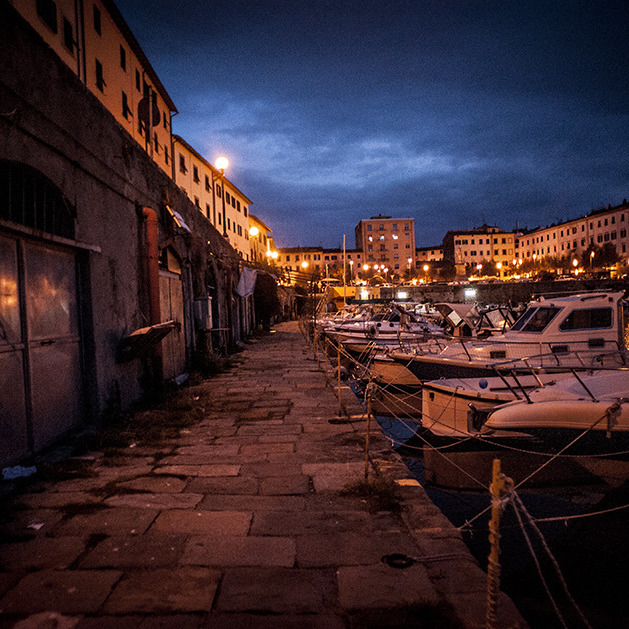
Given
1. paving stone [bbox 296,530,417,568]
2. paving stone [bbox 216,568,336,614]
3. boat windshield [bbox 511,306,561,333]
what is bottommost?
paving stone [bbox 296,530,417,568]

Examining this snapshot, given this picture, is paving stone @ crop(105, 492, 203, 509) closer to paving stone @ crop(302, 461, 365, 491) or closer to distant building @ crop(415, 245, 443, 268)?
paving stone @ crop(302, 461, 365, 491)

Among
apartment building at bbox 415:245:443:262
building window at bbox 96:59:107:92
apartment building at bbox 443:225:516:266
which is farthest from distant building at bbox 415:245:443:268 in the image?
building window at bbox 96:59:107:92

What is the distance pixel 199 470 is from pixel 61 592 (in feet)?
6.98

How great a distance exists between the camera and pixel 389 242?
3723 inches

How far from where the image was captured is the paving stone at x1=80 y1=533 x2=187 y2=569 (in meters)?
2.95

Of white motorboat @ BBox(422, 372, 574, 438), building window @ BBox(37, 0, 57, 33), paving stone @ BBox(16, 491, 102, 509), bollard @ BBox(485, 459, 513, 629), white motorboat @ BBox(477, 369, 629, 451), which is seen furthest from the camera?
building window @ BBox(37, 0, 57, 33)

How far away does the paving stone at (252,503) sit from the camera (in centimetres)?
380

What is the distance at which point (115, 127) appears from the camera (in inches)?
265

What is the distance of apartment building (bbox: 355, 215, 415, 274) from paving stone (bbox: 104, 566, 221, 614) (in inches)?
3658

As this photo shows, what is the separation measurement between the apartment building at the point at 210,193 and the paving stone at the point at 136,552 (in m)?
22.9

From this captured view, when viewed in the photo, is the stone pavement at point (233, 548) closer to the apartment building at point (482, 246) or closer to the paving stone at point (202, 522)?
the paving stone at point (202, 522)

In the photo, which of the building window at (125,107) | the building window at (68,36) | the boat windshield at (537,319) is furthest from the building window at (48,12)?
the boat windshield at (537,319)

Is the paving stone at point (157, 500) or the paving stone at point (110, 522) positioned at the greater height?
the paving stone at point (110, 522)

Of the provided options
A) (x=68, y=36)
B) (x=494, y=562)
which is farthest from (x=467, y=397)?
(x=68, y=36)
